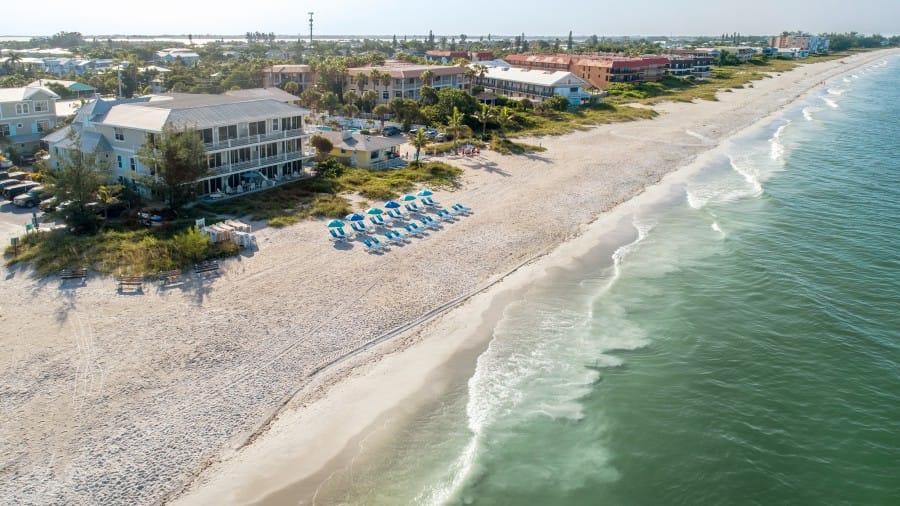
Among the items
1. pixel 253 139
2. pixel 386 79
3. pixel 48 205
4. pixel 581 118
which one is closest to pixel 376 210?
pixel 253 139

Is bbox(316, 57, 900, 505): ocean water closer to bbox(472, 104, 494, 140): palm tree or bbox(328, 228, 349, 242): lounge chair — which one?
bbox(328, 228, 349, 242): lounge chair

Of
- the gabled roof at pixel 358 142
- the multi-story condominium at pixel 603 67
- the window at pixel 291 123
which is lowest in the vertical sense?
the gabled roof at pixel 358 142

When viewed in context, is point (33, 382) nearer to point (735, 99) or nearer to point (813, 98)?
point (735, 99)

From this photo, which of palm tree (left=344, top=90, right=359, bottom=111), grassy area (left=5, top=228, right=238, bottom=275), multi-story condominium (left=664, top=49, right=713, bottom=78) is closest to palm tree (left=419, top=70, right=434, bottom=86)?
palm tree (left=344, top=90, right=359, bottom=111)

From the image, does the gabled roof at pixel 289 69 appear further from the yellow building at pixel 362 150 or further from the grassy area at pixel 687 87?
the grassy area at pixel 687 87

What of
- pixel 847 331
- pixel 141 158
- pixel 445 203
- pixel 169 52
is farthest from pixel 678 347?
pixel 169 52

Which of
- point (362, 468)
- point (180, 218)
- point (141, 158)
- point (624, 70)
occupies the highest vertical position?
point (624, 70)

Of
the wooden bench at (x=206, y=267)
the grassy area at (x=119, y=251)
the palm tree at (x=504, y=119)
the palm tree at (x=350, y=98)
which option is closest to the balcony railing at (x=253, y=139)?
the grassy area at (x=119, y=251)
